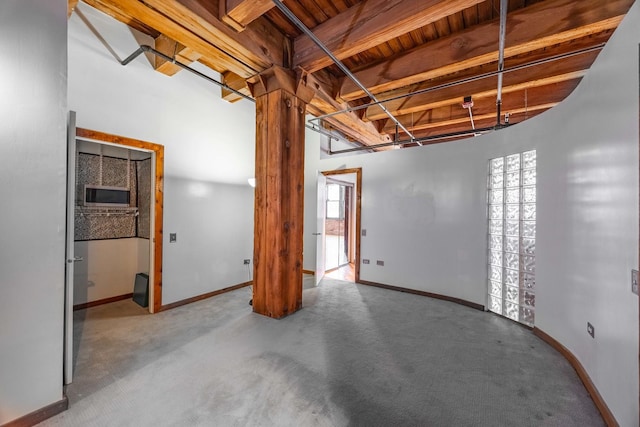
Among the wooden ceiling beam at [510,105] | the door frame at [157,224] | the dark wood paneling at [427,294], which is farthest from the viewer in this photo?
the wooden ceiling beam at [510,105]

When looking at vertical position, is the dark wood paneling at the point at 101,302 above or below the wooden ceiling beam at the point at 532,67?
below

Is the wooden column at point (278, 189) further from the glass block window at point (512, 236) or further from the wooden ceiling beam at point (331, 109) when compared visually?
the glass block window at point (512, 236)

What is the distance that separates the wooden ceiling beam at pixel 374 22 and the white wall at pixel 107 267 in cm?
372

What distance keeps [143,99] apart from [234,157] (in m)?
1.45

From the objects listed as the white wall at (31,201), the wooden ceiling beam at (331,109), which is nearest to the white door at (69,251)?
the white wall at (31,201)

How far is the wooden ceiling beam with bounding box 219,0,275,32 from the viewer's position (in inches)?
85.3

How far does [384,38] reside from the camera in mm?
2539

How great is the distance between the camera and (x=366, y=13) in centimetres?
250

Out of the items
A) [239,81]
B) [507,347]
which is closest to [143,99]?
[239,81]

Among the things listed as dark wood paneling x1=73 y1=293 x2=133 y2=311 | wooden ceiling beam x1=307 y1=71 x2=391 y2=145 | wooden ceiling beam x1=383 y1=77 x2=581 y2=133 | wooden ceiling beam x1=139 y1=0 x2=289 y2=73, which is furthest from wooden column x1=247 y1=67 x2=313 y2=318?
wooden ceiling beam x1=383 y1=77 x2=581 y2=133

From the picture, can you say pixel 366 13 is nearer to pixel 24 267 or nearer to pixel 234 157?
pixel 234 157

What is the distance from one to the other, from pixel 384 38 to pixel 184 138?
2.85 metres

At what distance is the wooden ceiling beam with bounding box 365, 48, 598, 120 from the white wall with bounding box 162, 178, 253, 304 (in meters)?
2.86

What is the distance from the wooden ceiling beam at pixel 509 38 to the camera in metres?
2.28
